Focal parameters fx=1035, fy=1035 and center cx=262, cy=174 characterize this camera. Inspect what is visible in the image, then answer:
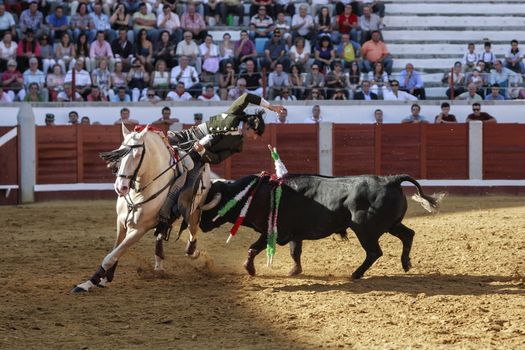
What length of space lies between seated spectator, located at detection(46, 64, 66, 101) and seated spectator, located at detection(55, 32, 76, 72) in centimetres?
23

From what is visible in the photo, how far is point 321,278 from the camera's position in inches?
355

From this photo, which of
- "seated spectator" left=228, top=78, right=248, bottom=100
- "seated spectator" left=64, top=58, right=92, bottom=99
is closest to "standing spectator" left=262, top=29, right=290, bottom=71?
"seated spectator" left=228, top=78, right=248, bottom=100

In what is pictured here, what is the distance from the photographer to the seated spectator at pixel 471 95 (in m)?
17.9

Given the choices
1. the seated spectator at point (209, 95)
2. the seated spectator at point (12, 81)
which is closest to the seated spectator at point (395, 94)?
the seated spectator at point (209, 95)

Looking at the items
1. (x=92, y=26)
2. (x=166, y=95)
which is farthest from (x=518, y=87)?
(x=92, y=26)

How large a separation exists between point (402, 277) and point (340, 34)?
10816 millimetres

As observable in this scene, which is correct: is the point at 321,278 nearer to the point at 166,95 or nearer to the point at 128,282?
the point at 128,282

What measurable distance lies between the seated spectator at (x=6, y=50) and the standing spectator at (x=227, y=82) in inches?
140

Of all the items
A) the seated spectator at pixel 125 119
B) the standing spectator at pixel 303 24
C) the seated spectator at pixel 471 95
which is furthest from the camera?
the standing spectator at pixel 303 24

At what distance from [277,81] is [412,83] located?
246 cm

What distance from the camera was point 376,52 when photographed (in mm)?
18969

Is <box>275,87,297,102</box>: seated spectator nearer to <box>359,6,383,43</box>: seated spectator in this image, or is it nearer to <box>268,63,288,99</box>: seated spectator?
<box>268,63,288,99</box>: seated spectator

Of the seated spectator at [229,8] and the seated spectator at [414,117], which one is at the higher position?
the seated spectator at [229,8]

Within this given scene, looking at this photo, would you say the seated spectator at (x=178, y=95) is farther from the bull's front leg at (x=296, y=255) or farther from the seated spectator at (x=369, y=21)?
the bull's front leg at (x=296, y=255)
